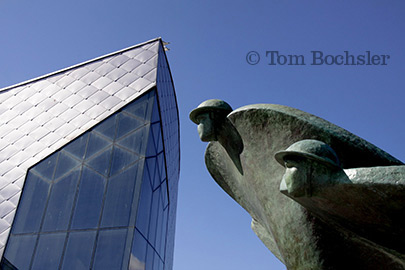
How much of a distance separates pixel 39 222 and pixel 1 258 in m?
1.46

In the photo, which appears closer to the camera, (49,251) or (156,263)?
(49,251)

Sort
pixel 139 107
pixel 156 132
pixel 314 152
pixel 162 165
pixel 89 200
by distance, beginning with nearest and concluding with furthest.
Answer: pixel 314 152
pixel 89 200
pixel 139 107
pixel 156 132
pixel 162 165

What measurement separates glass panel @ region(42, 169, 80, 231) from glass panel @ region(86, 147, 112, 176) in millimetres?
571

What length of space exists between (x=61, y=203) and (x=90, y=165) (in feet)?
5.07

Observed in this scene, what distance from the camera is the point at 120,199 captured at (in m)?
12.3

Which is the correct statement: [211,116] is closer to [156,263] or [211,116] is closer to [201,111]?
[201,111]

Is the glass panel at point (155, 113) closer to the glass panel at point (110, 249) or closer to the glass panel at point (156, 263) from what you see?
the glass panel at point (110, 249)

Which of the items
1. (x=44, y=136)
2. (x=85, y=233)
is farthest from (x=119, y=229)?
(x=44, y=136)

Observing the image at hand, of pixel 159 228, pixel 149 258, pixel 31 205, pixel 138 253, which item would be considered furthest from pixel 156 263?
pixel 31 205

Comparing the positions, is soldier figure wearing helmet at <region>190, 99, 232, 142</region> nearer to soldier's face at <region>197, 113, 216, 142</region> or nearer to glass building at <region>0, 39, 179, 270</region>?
soldier's face at <region>197, 113, 216, 142</region>

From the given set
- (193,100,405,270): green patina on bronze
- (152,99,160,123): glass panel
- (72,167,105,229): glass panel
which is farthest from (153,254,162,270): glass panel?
(193,100,405,270): green patina on bronze

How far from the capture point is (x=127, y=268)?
35.4 ft

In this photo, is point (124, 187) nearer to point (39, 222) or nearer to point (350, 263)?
point (39, 222)

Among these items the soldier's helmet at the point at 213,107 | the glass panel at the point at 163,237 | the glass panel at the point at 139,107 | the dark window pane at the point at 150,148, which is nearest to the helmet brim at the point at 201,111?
the soldier's helmet at the point at 213,107
